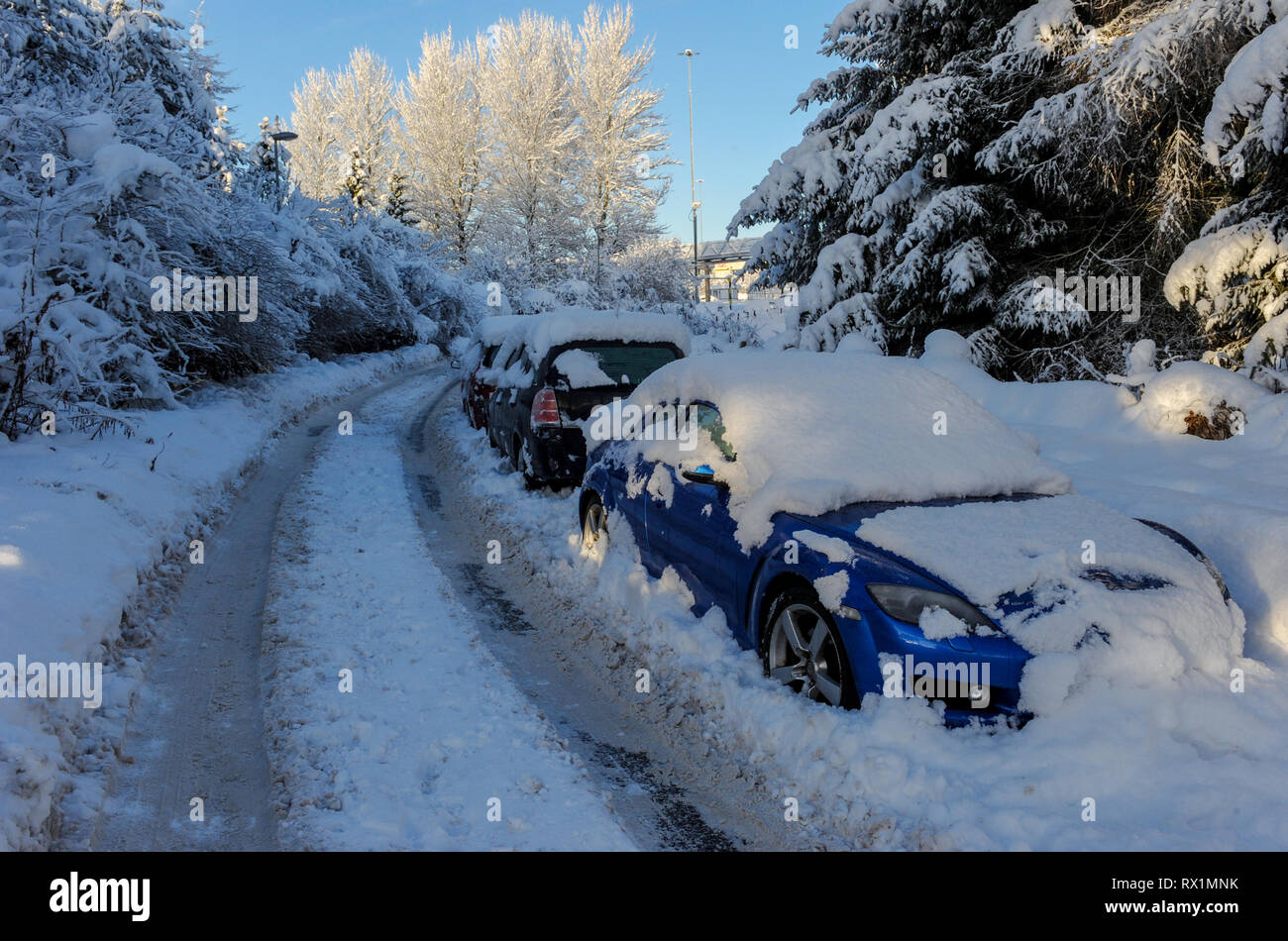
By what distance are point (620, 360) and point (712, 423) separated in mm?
3800

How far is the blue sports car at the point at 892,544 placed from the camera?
11.3ft

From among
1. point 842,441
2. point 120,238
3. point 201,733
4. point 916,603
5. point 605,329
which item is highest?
point 120,238

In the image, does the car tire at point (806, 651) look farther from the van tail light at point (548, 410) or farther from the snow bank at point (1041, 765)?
the van tail light at point (548, 410)

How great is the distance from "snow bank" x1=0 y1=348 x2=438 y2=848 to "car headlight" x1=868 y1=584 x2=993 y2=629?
3485 millimetres

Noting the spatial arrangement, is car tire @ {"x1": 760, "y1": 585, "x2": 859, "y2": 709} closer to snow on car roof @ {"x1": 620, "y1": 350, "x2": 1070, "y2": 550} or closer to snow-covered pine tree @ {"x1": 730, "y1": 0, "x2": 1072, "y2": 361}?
snow on car roof @ {"x1": 620, "y1": 350, "x2": 1070, "y2": 550}

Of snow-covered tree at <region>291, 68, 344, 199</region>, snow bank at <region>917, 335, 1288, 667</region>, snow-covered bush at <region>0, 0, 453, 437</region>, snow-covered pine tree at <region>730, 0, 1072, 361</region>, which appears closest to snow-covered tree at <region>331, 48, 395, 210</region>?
snow-covered tree at <region>291, 68, 344, 199</region>

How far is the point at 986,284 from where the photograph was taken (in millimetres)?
11312

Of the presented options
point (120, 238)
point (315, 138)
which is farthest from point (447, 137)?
point (120, 238)

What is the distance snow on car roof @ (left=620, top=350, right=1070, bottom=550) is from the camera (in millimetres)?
4363

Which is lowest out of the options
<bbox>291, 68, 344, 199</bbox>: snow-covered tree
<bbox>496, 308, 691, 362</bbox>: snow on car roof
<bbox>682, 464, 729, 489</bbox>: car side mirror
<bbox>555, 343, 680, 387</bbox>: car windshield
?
<bbox>682, 464, 729, 489</bbox>: car side mirror

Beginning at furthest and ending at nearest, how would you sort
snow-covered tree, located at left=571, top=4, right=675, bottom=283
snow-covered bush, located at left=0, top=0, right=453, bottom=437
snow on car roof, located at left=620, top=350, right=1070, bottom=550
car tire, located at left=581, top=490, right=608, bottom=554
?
snow-covered tree, located at left=571, top=4, right=675, bottom=283 < snow-covered bush, located at left=0, top=0, right=453, bottom=437 < car tire, located at left=581, top=490, right=608, bottom=554 < snow on car roof, located at left=620, top=350, right=1070, bottom=550

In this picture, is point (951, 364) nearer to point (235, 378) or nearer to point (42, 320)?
point (42, 320)

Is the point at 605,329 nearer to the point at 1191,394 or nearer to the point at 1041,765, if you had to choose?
the point at 1191,394

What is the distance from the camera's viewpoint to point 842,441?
4.65 m
